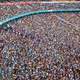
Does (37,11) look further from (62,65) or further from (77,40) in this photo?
(62,65)

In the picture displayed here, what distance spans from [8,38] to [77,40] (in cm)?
294

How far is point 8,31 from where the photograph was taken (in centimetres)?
1195

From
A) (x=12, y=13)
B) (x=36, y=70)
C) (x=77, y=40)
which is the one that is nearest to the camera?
(x=36, y=70)

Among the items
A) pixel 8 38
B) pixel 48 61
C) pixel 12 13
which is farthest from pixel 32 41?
pixel 12 13

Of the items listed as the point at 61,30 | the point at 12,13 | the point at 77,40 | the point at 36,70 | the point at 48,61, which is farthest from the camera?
the point at 12,13

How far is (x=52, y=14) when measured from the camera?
15812mm

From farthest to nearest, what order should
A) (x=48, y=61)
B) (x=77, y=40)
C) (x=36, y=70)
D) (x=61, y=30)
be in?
(x=61, y=30) < (x=77, y=40) < (x=48, y=61) < (x=36, y=70)

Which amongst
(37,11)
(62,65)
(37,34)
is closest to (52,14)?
(37,11)

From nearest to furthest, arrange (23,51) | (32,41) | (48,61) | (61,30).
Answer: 1. (48,61)
2. (23,51)
3. (32,41)
4. (61,30)

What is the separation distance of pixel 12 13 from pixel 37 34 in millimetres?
3442

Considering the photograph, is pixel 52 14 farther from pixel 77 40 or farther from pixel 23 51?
pixel 23 51

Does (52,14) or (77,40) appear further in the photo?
(52,14)

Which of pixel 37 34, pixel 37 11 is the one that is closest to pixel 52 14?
pixel 37 11

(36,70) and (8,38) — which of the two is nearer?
(36,70)
